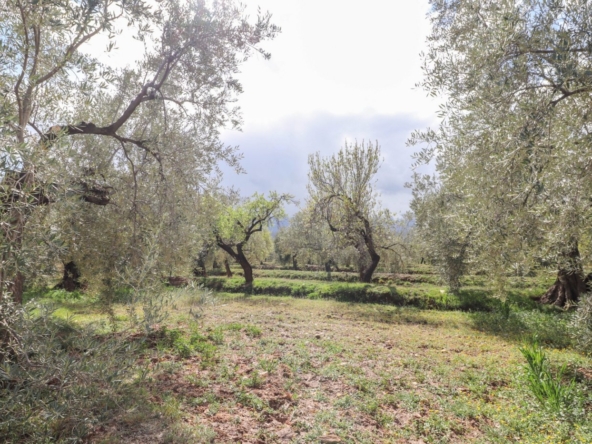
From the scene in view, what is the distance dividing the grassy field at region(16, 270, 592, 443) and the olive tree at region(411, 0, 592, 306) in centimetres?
282

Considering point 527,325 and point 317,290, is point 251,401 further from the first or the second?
point 317,290

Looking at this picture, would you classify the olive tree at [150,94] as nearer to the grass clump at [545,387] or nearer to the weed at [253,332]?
the weed at [253,332]

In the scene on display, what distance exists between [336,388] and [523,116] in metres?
5.36

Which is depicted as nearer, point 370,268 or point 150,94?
point 150,94

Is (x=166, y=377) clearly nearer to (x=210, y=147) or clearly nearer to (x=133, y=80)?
(x=210, y=147)

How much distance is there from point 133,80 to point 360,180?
17.1 metres

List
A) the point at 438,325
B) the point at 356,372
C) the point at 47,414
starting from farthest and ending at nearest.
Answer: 1. the point at 438,325
2. the point at 356,372
3. the point at 47,414

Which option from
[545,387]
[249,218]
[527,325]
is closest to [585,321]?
[545,387]

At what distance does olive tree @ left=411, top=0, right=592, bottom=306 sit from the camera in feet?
16.1

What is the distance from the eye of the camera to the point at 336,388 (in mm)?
6035

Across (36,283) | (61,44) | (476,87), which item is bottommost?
(36,283)

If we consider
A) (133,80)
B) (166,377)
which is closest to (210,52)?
(133,80)

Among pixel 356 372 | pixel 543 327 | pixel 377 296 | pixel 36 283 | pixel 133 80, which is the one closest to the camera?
pixel 36 283

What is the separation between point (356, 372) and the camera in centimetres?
685
